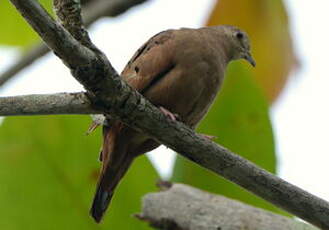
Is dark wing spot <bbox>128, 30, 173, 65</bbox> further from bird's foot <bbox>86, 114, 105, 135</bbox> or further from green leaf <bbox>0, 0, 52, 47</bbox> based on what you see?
bird's foot <bbox>86, 114, 105, 135</bbox>

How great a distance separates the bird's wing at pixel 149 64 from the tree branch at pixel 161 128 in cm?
104

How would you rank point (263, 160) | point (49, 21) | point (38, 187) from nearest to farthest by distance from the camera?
point (49, 21)
point (38, 187)
point (263, 160)

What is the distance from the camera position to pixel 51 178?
4.11 meters

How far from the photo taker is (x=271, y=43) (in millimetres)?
4465

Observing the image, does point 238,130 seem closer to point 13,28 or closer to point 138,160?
point 138,160

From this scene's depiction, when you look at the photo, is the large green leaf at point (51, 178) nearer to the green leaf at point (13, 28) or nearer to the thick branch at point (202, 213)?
the thick branch at point (202, 213)

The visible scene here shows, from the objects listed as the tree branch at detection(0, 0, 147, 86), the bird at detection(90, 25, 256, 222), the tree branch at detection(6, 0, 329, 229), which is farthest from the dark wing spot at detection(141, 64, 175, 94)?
the tree branch at detection(6, 0, 329, 229)

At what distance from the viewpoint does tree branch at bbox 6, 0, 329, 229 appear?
3.15m

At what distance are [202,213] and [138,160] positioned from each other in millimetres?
442

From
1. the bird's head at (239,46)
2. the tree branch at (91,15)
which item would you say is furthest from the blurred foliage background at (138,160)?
the bird's head at (239,46)

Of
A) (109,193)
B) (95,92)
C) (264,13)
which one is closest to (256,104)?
(264,13)

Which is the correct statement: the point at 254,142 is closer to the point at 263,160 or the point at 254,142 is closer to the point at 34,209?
the point at 263,160

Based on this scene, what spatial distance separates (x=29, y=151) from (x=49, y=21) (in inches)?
49.4

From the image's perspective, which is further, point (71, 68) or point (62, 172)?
point (62, 172)
